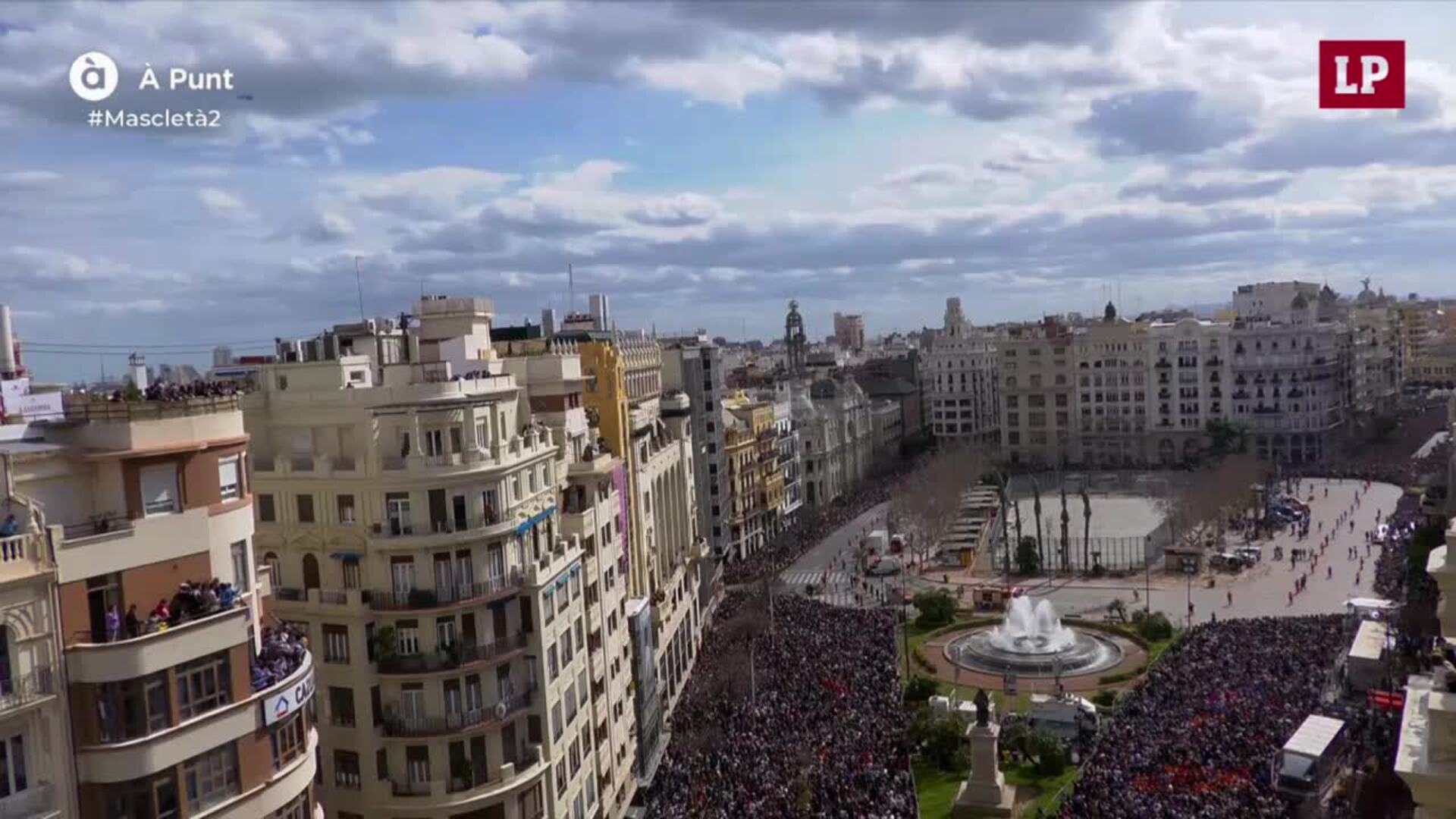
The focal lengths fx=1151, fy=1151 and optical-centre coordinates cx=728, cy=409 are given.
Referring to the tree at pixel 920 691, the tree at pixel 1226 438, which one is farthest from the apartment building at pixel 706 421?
the tree at pixel 1226 438

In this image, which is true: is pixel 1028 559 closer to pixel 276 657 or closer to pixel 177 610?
pixel 276 657

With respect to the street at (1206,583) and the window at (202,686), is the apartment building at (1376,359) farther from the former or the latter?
the window at (202,686)

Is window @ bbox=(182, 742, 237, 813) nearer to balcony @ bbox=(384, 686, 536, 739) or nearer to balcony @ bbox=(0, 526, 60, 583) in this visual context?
balcony @ bbox=(0, 526, 60, 583)

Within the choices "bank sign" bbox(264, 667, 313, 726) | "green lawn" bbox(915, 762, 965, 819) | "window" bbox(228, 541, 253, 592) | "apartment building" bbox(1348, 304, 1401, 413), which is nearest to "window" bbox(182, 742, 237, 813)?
"bank sign" bbox(264, 667, 313, 726)

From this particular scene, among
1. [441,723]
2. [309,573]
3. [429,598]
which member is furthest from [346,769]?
[309,573]

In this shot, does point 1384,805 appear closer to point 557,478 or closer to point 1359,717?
point 1359,717
